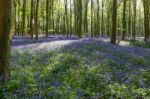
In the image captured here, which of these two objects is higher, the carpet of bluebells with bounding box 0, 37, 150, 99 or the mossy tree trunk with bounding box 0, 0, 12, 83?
the mossy tree trunk with bounding box 0, 0, 12, 83

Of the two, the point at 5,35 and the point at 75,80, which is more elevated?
the point at 5,35

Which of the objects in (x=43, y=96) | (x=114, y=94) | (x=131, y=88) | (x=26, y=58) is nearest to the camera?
(x=43, y=96)

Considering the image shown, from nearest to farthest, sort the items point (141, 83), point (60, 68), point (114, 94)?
point (114, 94)
point (141, 83)
point (60, 68)

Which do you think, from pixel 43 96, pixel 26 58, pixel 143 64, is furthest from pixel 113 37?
pixel 43 96

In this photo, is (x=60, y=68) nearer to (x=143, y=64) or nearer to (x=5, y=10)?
(x=5, y=10)

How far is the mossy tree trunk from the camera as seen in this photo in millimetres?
8734

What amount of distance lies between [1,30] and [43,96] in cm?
269

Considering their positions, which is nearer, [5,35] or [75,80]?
[5,35]

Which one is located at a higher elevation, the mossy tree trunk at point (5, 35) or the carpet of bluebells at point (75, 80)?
the mossy tree trunk at point (5, 35)

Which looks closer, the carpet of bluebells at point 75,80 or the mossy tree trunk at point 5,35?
the carpet of bluebells at point 75,80

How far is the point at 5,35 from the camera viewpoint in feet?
29.1

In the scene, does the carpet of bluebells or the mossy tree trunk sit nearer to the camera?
the carpet of bluebells

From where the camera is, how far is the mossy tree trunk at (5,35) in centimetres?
873

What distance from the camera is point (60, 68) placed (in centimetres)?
1305
